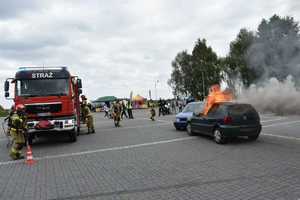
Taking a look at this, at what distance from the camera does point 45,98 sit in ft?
44.9

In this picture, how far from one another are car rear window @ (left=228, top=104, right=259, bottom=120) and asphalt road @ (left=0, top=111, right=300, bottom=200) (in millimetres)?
1046

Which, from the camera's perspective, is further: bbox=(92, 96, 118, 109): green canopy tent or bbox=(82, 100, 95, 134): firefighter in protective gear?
bbox=(92, 96, 118, 109): green canopy tent

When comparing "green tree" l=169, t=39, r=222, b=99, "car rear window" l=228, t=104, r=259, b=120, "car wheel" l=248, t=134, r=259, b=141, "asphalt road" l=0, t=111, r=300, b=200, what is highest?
"green tree" l=169, t=39, r=222, b=99

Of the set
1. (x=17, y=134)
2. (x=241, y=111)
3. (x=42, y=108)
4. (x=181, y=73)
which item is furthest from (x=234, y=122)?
(x=181, y=73)

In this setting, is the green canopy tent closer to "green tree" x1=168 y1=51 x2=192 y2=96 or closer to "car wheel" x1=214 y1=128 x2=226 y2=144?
"green tree" x1=168 y1=51 x2=192 y2=96

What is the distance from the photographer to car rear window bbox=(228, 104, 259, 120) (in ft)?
39.7

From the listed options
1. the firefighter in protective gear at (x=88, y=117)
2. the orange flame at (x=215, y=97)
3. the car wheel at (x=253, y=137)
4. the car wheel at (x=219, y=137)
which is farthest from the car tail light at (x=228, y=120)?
the firefighter in protective gear at (x=88, y=117)

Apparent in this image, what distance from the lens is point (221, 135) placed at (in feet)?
39.3

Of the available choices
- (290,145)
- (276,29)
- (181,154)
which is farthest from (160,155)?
(276,29)

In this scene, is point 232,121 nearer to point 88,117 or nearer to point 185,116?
point 185,116

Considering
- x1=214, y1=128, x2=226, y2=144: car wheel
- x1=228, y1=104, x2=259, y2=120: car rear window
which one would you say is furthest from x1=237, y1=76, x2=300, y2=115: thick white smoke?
x1=214, y1=128, x2=226, y2=144: car wheel

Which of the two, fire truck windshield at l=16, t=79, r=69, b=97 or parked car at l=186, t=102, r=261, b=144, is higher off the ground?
fire truck windshield at l=16, t=79, r=69, b=97

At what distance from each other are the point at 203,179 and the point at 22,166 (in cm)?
556

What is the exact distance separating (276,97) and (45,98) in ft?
32.6
